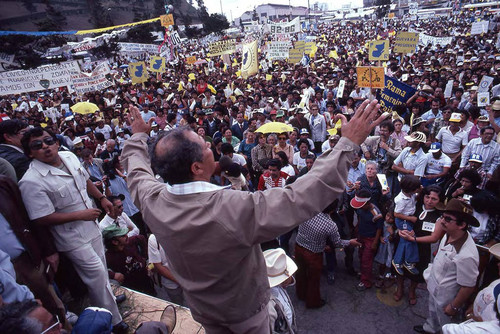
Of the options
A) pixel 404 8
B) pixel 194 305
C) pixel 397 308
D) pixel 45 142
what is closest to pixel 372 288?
pixel 397 308

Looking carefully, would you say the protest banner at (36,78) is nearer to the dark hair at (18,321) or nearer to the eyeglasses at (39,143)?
the eyeglasses at (39,143)

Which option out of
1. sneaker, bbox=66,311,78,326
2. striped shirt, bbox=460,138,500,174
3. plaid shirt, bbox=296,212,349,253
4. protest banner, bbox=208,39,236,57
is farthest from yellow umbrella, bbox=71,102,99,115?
striped shirt, bbox=460,138,500,174

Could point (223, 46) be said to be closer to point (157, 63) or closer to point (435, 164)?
point (157, 63)

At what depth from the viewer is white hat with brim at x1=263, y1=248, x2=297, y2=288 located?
2494 millimetres

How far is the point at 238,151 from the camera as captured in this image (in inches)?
287

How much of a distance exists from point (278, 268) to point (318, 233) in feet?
4.80

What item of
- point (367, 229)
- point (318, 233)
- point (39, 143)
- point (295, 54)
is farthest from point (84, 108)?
point (295, 54)

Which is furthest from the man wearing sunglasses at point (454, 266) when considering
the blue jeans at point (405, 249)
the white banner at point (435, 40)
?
the white banner at point (435, 40)

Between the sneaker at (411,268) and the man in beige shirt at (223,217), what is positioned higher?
the man in beige shirt at (223,217)

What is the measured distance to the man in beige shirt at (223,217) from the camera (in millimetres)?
1244

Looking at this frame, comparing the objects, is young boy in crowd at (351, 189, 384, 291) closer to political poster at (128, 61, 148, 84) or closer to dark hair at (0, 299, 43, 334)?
dark hair at (0, 299, 43, 334)

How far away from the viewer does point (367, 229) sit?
439 centimetres

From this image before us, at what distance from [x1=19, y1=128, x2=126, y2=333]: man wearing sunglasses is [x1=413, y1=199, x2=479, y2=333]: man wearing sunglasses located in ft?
10.8

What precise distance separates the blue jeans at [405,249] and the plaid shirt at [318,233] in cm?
76
